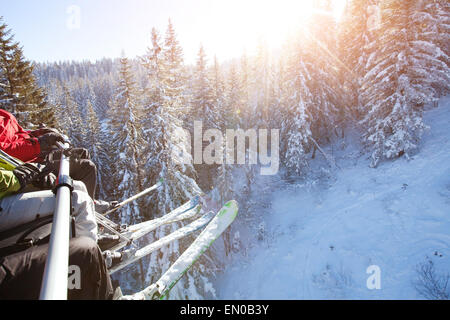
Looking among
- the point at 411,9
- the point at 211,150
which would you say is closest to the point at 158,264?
the point at 211,150

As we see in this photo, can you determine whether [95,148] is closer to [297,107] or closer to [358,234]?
[297,107]

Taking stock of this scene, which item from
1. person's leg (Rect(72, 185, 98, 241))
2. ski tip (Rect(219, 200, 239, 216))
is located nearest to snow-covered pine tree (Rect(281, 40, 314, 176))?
ski tip (Rect(219, 200, 239, 216))

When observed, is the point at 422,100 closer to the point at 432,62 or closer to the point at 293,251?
the point at 432,62

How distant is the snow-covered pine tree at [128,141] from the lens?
A: 15.9 meters

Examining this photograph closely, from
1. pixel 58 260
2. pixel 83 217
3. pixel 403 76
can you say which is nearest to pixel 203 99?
pixel 403 76

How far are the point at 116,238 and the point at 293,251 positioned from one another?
1175cm

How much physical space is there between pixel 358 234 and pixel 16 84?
2026 centimetres

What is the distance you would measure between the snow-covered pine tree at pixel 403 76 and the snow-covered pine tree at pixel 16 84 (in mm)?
20993

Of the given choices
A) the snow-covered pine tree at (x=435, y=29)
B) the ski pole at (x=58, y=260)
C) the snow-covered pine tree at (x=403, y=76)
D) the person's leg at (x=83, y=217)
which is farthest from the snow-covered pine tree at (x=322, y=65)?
the ski pole at (x=58, y=260)

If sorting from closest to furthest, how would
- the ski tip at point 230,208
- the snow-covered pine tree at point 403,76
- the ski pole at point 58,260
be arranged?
the ski pole at point 58,260 < the ski tip at point 230,208 < the snow-covered pine tree at point 403,76

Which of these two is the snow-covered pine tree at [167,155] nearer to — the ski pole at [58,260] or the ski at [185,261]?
the ski at [185,261]

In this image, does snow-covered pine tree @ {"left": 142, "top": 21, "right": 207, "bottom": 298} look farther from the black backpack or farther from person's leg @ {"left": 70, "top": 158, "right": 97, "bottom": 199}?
the black backpack

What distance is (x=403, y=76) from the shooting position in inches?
532

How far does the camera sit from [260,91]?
912 inches
